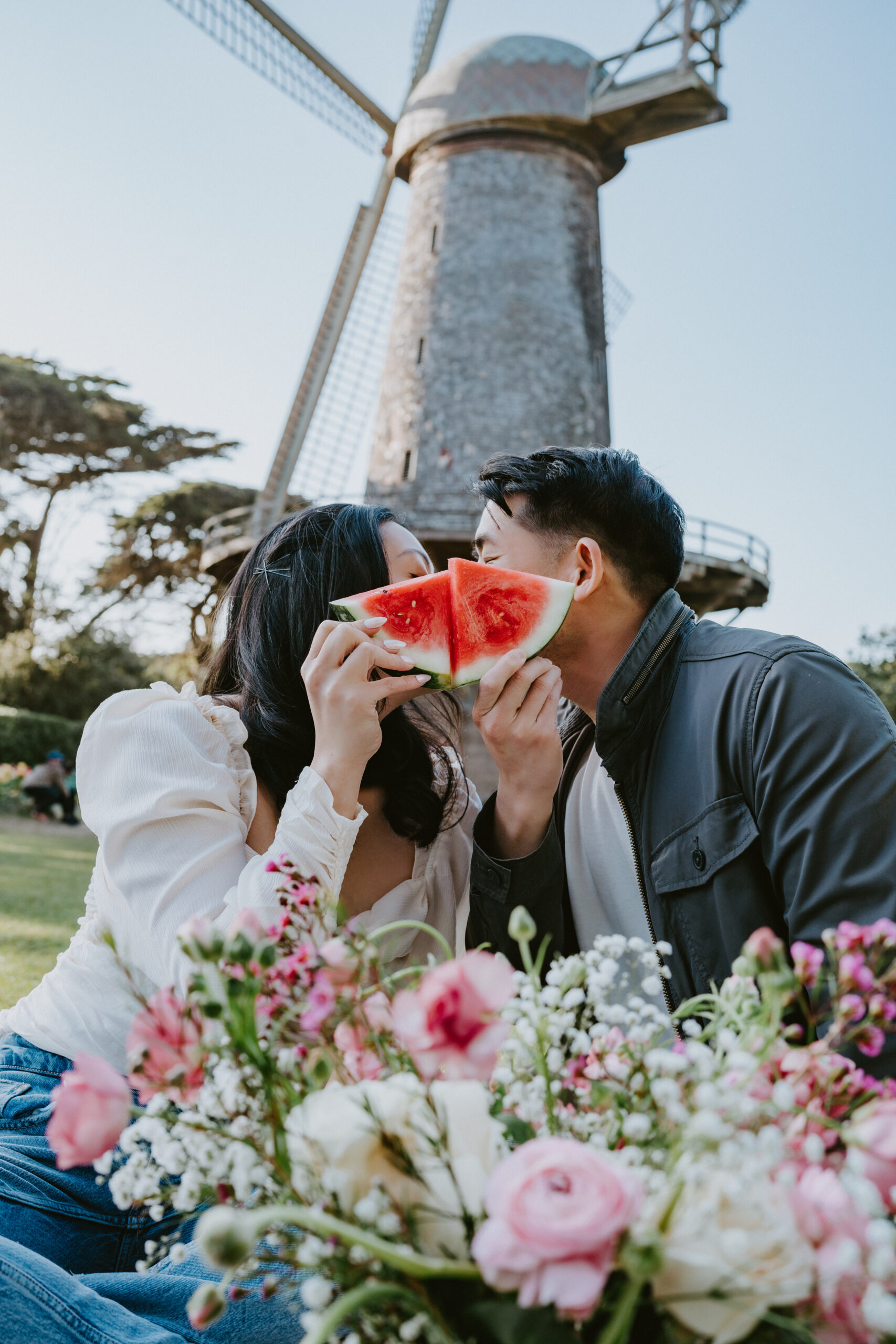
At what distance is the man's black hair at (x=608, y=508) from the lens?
8.82 ft

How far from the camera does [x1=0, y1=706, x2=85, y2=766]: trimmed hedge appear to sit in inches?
794

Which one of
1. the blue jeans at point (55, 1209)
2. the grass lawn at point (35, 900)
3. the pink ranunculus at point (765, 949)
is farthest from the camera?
the grass lawn at point (35, 900)

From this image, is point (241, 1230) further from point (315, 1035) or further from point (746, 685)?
point (746, 685)

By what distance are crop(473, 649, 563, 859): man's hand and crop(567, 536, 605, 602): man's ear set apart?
48 cm

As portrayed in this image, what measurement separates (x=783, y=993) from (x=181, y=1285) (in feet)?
3.26

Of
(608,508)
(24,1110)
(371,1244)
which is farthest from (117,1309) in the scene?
(608,508)

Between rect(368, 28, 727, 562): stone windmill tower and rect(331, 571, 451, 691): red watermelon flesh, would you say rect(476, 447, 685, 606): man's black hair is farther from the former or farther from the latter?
rect(368, 28, 727, 562): stone windmill tower

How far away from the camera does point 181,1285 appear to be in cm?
136

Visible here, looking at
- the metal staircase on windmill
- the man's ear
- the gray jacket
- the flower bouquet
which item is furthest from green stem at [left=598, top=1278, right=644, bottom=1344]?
the metal staircase on windmill

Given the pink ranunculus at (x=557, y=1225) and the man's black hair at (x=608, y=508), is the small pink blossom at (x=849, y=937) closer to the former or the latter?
the pink ranunculus at (x=557, y=1225)

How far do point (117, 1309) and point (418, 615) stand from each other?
1523 millimetres

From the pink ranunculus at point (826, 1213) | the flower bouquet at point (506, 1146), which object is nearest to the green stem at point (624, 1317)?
the flower bouquet at point (506, 1146)

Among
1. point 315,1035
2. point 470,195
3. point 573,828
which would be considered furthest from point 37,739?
point 315,1035

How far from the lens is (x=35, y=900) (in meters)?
8.20
